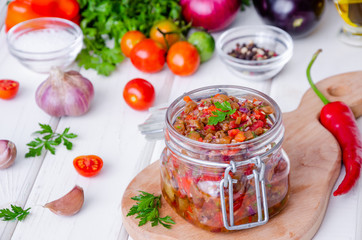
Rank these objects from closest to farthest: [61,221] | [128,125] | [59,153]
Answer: [61,221], [59,153], [128,125]

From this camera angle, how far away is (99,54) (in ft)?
9.97

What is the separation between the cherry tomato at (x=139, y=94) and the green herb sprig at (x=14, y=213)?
0.78 metres

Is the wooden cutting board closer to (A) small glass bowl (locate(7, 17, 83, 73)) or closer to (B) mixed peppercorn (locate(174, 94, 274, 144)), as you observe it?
(B) mixed peppercorn (locate(174, 94, 274, 144))

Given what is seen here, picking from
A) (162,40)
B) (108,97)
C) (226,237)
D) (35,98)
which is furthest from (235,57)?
(226,237)

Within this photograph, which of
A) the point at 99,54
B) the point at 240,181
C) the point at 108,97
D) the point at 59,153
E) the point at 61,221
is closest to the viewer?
the point at 240,181

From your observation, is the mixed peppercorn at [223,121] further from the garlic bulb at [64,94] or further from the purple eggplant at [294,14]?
the purple eggplant at [294,14]

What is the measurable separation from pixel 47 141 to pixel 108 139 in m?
0.28

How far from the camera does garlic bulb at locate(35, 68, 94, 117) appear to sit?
2549mm

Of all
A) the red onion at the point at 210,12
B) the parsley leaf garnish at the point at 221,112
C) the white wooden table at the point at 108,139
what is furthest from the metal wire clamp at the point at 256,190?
the red onion at the point at 210,12

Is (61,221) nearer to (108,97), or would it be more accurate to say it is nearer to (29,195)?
(29,195)

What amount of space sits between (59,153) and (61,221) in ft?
1.44

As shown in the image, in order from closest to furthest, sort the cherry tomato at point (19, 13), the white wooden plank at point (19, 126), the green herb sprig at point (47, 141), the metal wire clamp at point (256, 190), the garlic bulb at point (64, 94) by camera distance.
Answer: the metal wire clamp at point (256, 190), the white wooden plank at point (19, 126), the green herb sprig at point (47, 141), the garlic bulb at point (64, 94), the cherry tomato at point (19, 13)

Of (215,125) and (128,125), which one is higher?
(215,125)

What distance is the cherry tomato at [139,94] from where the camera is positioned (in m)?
2.62
